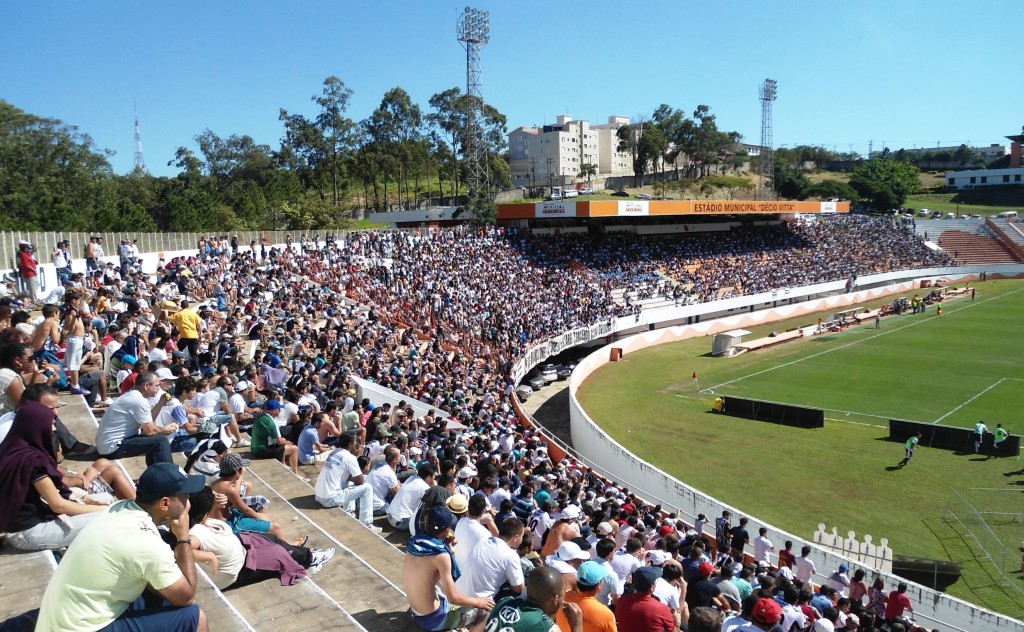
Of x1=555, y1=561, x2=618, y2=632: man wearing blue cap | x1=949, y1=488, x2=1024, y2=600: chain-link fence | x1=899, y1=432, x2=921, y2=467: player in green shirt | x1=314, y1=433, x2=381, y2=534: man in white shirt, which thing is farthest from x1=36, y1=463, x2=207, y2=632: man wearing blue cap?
x1=899, y1=432, x2=921, y2=467: player in green shirt

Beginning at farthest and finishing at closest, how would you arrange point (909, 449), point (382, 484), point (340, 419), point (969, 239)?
point (969, 239) → point (909, 449) → point (340, 419) → point (382, 484)

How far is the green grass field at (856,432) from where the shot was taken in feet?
59.1

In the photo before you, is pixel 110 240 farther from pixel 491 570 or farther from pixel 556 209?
pixel 556 209

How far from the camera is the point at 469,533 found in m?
5.85

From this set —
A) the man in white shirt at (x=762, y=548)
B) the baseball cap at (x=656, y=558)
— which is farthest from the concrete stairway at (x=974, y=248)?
the baseball cap at (x=656, y=558)

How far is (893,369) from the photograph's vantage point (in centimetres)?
3628

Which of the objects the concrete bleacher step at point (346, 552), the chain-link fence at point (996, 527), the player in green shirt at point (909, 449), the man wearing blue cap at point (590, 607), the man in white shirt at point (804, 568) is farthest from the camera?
the player in green shirt at point (909, 449)

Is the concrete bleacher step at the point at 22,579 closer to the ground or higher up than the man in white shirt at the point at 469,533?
closer to the ground

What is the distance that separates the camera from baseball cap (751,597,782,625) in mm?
6879

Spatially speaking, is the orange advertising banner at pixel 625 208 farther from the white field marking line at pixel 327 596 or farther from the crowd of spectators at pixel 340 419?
the white field marking line at pixel 327 596

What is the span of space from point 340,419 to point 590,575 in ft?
29.6

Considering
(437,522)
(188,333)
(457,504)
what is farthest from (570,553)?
(188,333)

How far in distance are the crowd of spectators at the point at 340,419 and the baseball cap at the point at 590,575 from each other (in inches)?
0.5

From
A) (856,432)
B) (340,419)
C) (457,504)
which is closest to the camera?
(457,504)
